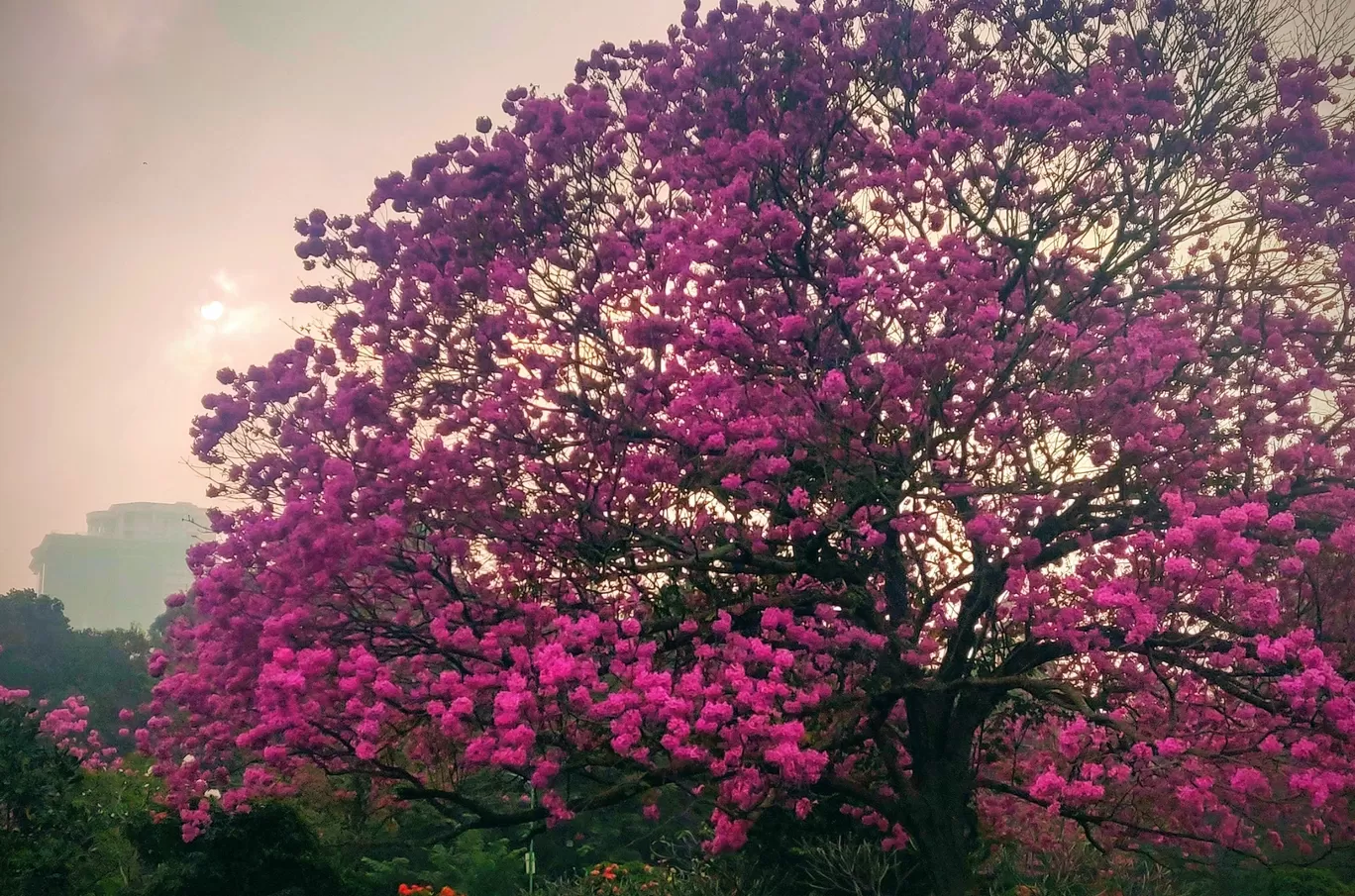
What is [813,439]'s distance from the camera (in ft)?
33.4

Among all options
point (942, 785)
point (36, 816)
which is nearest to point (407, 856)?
point (36, 816)

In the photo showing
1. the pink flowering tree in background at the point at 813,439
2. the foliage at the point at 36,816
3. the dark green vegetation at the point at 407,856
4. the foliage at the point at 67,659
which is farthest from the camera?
the foliage at the point at 67,659

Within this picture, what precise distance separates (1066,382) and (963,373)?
1.23 metres

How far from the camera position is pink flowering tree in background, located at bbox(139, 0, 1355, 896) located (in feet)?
31.1

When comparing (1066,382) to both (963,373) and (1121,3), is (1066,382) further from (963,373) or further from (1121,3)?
(1121,3)

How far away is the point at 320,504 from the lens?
10.2m

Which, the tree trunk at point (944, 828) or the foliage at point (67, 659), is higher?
the foliage at point (67, 659)

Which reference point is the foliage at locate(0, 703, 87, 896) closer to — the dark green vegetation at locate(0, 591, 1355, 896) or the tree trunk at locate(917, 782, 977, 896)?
the dark green vegetation at locate(0, 591, 1355, 896)

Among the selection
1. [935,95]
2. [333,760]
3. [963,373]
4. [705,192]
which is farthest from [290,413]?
[935,95]

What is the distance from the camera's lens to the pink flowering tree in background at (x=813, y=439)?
373 inches

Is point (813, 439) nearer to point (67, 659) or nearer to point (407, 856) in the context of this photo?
point (407, 856)

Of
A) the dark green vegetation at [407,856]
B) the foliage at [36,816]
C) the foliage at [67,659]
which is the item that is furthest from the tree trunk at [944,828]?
the foliage at [67,659]

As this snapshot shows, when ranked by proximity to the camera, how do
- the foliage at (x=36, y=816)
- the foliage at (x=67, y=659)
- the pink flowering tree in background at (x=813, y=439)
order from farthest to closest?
the foliage at (x=67, y=659) < the foliage at (x=36, y=816) < the pink flowering tree in background at (x=813, y=439)

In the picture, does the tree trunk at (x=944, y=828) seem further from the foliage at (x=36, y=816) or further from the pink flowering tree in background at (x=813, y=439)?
the foliage at (x=36, y=816)
